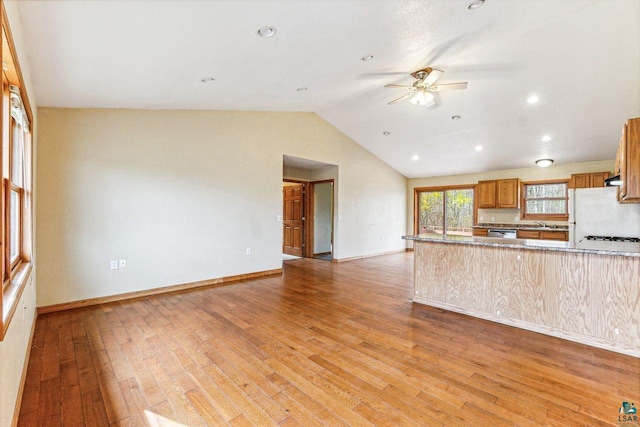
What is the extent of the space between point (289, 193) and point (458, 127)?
4512mm

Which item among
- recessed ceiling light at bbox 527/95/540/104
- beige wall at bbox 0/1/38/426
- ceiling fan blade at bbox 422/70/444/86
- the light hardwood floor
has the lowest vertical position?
the light hardwood floor

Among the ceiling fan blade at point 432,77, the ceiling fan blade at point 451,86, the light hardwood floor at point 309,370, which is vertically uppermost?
the ceiling fan blade at point 432,77

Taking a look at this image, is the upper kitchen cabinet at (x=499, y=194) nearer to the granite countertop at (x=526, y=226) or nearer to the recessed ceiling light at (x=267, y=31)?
the granite countertop at (x=526, y=226)

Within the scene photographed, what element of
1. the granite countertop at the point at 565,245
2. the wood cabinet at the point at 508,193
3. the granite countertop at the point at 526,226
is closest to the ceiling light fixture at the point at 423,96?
the granite countertop at the point at 565,245

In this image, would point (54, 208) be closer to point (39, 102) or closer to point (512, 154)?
point (39, 102)

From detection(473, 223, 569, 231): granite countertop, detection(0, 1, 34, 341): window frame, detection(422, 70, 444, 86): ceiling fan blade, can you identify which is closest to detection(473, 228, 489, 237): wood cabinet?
detection(473, 223, 569, 231): granite countertop

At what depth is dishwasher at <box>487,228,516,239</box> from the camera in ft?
22.9

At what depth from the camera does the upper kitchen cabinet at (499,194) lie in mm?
7047

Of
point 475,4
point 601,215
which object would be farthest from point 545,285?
point 475,4

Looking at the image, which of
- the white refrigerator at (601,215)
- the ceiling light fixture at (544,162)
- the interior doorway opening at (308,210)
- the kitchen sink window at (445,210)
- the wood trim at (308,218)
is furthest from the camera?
the kitchen sink window at (445,210)

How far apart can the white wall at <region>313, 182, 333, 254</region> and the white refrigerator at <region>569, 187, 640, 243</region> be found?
492 cm

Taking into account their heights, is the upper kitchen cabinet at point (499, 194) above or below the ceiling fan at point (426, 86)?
below

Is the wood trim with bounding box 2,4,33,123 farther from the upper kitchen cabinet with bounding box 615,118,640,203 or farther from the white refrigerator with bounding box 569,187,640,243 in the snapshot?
the white refrigerator with bounding box 569,187,640,243

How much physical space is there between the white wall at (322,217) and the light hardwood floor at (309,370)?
14.0 feet
